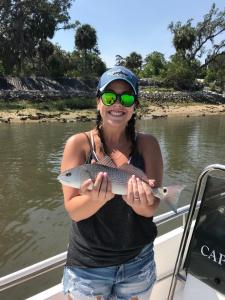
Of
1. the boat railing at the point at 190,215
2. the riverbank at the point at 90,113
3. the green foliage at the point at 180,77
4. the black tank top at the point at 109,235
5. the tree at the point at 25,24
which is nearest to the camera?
the black tank top at the point at 109,235

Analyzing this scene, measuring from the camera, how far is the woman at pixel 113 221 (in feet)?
8.51

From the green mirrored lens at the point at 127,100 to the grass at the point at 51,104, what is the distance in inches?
1604

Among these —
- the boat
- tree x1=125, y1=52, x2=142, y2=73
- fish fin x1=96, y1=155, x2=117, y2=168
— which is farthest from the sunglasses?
tree x1=125, y1=52, x2=142, y2=73

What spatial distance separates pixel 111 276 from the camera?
263cm

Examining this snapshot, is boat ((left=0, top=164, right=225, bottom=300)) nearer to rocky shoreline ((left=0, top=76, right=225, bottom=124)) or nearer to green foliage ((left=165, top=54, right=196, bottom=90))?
rocky shoreline ((left=0, top=76, right=225, bottom=124))

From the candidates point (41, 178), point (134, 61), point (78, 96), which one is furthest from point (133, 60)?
point (41, 178)

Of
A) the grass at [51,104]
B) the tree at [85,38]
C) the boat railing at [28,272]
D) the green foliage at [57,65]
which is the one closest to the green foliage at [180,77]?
the tree at [85,38]

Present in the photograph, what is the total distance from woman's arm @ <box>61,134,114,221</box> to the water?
4573mm

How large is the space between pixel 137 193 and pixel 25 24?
183 feet

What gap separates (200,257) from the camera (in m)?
3.22

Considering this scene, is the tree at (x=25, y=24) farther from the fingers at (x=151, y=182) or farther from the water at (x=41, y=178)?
the fingers at (x=151, y=182)

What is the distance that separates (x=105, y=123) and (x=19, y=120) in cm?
3618

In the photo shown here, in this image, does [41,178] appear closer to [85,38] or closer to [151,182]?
[151,182]

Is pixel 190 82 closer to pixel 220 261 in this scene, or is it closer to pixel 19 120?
pixel 19 120
